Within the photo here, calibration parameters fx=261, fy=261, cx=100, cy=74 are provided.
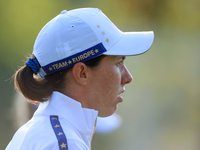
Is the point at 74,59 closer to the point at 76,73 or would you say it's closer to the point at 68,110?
the point at 76,73

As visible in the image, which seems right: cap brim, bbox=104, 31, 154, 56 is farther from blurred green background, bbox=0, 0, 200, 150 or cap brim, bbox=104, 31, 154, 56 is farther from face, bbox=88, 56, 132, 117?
blurred green background, bbox=0, 0, 200, 150

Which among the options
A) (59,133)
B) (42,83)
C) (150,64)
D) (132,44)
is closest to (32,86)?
(42,83)

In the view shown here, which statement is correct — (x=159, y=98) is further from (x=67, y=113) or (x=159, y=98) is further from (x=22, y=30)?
(x=67, y=113)

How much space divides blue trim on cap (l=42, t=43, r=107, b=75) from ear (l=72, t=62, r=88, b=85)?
0.08 ft

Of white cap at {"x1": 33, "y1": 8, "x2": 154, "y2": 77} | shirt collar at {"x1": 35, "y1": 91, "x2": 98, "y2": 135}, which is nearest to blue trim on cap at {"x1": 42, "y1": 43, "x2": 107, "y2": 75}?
white cap at {"x1": 33, "y1": 8, "x2": 154, "y2": 77}

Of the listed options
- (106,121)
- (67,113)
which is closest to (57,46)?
(67,113)

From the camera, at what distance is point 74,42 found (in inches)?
53.3

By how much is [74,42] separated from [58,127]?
0.44 meters

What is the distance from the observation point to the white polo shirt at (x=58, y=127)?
3.63 ft

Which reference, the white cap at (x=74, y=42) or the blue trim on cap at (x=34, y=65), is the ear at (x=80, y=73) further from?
the blue trim on cap at (x=34, y=65)

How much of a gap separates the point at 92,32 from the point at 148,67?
499 centimetres

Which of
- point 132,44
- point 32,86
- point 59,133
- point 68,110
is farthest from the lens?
point 132,44

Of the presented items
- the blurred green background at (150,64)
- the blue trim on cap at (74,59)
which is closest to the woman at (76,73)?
the blue trim on cap at (74,59)

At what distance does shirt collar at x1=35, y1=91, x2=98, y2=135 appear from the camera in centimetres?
131
